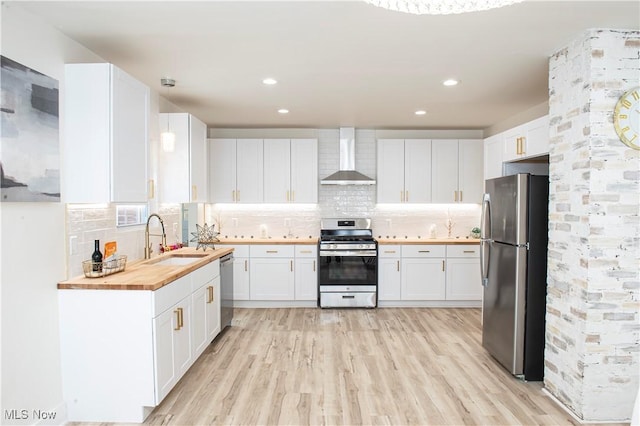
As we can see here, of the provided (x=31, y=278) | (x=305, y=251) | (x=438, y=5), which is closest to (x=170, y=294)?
(x=31, y=278)

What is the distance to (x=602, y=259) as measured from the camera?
8.23 feet

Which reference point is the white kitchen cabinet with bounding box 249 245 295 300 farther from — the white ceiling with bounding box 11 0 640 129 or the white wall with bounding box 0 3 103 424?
the white wall with bounding box 0 3 103 424

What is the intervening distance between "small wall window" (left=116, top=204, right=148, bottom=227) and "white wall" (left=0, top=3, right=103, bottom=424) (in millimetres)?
765

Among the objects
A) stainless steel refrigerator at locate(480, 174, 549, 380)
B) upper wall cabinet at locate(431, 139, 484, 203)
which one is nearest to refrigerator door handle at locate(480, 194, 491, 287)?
stainless steel refrigerator at locate(480, 174, 549, 380)

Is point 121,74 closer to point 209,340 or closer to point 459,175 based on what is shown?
point 209,340

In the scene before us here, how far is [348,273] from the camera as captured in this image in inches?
208

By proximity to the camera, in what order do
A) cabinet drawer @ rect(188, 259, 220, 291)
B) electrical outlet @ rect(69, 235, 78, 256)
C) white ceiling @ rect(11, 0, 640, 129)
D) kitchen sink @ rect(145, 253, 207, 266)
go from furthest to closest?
kitchen sink @ rect(145, 253, 207, 266), cabinet drawer @ rect(188, 259, 220, 291), electrical outlet @ rect(69, 235, 78, 256), white ceiling @ rect(11, 0, 640, 129)

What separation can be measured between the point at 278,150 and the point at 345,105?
1518 mm

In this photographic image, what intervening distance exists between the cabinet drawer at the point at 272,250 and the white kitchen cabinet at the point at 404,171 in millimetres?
1504

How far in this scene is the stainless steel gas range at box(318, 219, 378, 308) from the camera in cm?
528

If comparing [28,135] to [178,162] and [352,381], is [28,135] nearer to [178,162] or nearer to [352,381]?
[178,162]

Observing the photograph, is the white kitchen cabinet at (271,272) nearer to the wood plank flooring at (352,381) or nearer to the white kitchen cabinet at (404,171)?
the wood plank flooring at (352,381)

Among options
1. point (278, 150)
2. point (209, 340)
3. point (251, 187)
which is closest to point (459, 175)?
point (278, 150)

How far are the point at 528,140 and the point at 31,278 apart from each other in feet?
12.5
